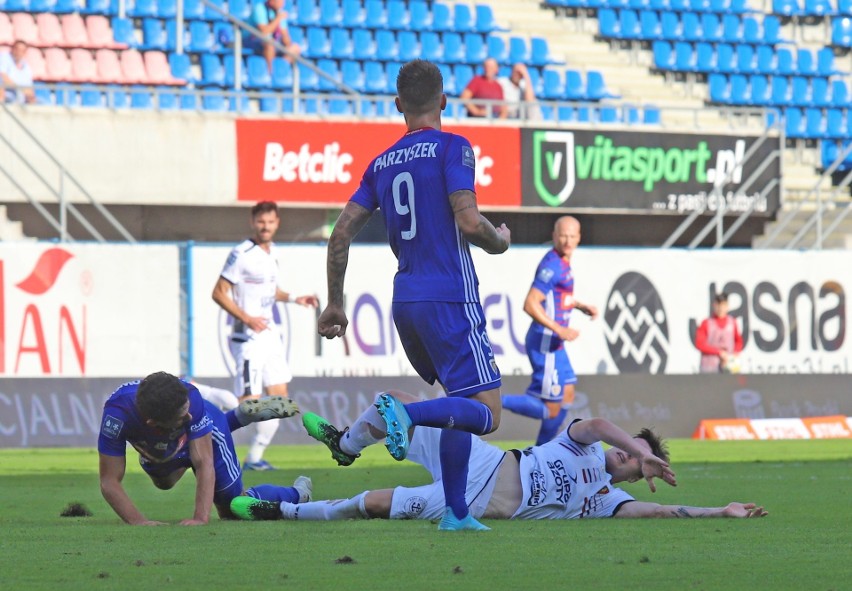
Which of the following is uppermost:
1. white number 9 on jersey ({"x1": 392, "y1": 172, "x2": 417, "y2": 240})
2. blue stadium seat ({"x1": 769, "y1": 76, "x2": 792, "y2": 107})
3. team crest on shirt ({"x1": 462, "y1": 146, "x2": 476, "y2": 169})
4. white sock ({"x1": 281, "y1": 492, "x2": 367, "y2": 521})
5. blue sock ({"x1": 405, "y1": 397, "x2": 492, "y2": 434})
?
blue stadium seat ({"x1": 769, "y1": 76, "x2": 792, "y2": 107})

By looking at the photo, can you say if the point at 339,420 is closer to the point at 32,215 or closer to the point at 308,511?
the point at 32,215

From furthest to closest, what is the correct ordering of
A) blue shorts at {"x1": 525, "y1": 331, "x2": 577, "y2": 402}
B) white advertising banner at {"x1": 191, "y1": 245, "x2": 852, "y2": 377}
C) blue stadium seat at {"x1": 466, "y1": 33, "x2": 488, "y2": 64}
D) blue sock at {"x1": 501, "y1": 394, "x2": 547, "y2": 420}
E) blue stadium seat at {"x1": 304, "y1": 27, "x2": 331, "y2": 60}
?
1. blue stadium seat at {"x1": 466, "y1": 33, "x2": 488, "y2": 64}
2. blue stadium seat at {"x1": 304, "y1": 27, "x2": 331, "y2": 60}
3. white advertising banner at {"x1": 191, "y1": 245, "x2": 852, "y2": 377}
4. blue shorts at {"x1": 525, "y1": 331, "x2": 577, "y2": 402}
5. blue sock at {"x1": 501, "y1": 394, "x2": 547, "y2": 420}

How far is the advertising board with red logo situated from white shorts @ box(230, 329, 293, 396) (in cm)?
809

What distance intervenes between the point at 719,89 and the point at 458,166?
21783mm

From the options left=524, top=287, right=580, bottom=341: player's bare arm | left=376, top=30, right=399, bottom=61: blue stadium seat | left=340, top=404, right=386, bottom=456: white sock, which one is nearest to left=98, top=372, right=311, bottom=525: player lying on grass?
left=340, top=404, right=386, bottom=456: white sock

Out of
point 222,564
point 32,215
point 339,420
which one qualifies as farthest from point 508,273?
point 222,564

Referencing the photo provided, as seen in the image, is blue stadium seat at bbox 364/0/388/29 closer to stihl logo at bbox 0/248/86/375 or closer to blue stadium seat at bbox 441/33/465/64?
blue stadium seat at bbox 441/33/465/64

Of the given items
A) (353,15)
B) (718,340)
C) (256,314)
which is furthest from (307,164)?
(256,314)

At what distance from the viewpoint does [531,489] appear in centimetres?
807

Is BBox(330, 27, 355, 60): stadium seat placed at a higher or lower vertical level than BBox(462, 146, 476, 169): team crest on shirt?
higher

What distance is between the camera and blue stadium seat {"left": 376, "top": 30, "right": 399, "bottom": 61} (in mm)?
25453

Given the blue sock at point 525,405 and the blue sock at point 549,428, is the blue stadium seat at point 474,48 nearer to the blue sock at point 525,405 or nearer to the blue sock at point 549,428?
the blue sock at point 549,428

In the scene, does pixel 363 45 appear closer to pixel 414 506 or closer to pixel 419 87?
pixel 414 506

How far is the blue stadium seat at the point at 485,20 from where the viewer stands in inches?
1059
